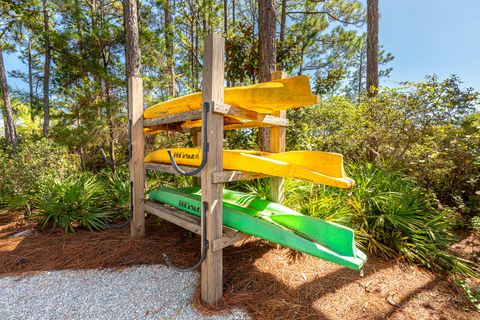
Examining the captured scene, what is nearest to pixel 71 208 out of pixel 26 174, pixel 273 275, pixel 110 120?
pixel 26 174

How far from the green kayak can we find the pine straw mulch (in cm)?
49

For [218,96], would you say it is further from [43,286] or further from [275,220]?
[43,286]

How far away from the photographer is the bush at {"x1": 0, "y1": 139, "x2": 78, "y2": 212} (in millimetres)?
3656

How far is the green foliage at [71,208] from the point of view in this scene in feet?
10.0

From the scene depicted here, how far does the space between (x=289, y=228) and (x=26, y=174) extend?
15.0 ft

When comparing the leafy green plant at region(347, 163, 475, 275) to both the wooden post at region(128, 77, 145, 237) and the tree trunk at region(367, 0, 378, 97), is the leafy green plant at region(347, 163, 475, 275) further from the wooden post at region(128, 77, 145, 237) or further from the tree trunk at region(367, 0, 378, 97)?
the tree trunk at region(367, 0, 378, 97)

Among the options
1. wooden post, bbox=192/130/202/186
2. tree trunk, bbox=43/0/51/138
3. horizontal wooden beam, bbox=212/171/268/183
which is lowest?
horizontal wooden beam, bbox=212/171/268/183

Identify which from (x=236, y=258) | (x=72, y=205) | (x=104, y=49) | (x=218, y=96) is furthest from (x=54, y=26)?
(x=236, y=258)

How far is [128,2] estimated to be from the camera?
4496 mm

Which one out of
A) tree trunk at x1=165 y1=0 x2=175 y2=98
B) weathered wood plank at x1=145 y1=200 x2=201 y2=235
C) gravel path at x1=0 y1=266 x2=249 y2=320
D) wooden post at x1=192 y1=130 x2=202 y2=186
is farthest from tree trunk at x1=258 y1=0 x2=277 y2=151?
tree trunk at x1=165 y1=0 x2=175 y2=98

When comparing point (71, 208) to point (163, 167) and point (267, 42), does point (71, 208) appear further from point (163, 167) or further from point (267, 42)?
point (267, 42)

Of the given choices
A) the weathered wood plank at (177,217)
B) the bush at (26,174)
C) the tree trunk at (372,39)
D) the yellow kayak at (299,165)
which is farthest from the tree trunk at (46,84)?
the tree trunk at (372,39)

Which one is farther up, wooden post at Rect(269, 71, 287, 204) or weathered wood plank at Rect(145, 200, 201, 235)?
wooden post at Rect(269, 71, 287, 204)

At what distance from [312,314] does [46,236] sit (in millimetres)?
3438
